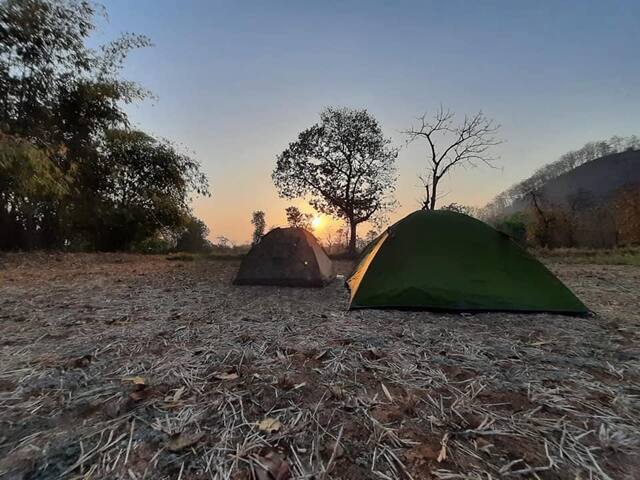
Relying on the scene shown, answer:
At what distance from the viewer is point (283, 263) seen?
518 cm

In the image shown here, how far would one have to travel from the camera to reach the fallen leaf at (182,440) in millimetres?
1288

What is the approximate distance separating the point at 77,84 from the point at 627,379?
12.5 m

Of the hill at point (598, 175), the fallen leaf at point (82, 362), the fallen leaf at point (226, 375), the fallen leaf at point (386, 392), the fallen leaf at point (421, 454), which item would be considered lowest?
the fallen leaf at point (421, 454)

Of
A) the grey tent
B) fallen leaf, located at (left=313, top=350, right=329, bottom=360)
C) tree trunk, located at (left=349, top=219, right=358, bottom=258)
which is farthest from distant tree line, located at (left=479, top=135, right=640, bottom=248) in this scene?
fallen leaf, located at (left=313, top=350, right=329, bottom=360)

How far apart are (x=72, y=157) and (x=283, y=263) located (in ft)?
27.7

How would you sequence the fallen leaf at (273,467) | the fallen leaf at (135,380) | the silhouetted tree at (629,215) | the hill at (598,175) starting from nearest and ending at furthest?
the fallen leaf at (273,467)
the fallen leaf at (135,380)
the silhouetted tree at (629,215)
the hill at (598,175)

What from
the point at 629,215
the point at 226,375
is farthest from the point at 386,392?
the point at 629,215

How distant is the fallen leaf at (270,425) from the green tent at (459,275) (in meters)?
2.11

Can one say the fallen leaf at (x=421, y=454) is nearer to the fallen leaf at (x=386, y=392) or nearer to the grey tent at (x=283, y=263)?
the fallen leaf at (x=386, y=392)

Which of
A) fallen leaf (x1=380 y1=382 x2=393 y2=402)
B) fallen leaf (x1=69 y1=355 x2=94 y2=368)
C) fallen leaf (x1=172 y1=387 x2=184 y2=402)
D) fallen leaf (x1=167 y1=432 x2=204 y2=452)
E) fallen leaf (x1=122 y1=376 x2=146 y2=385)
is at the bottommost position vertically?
fallen leaf (x1=167 y1=432 x2=204 y2=452)

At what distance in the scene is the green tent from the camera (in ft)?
11.1

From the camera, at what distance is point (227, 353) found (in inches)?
89.5

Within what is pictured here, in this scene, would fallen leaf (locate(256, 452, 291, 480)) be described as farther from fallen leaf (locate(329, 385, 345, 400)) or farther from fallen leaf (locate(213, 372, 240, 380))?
fallen leaf (locate(213, 372, 240, 380))

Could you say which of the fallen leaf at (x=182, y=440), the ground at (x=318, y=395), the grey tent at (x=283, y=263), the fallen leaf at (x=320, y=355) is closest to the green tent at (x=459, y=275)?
the ground at (x=318, y=395)
